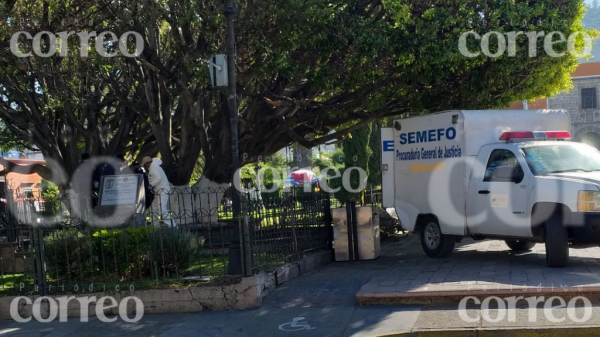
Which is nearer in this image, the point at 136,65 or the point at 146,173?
the point at 146,173

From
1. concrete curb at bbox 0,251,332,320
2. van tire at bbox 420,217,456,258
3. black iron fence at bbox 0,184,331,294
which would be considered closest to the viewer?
concrete curb at bbox 0,251,332,320

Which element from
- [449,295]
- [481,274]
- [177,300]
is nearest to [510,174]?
[481,274]

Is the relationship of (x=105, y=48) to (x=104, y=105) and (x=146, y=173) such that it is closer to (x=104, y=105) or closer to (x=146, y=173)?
(x=146, y=173)

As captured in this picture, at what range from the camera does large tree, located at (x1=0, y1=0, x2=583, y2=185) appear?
42.8ft

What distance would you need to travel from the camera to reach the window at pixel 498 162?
10978mm

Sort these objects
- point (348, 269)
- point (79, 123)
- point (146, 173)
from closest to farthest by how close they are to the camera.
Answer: point (348, 269)
point (146, 173)
point (79, 123)

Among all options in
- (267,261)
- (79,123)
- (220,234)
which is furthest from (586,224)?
(79,123)

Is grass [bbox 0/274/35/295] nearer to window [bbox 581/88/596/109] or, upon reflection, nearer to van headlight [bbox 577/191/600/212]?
van headlight [bbox 577/191/600/212]

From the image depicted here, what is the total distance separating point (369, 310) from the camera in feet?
27.9

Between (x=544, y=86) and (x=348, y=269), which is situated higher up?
(x=544, y=86)

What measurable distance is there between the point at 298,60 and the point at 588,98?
3416 cm

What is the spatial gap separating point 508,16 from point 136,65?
8880 millimetres

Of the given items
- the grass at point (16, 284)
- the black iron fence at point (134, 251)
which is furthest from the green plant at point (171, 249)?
the grass at point (16, 284)

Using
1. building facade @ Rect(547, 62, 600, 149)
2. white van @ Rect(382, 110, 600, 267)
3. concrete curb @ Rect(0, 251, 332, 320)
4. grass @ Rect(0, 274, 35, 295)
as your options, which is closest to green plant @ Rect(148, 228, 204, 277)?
concrete curb @ Rect(0, 251, 332, 320)
